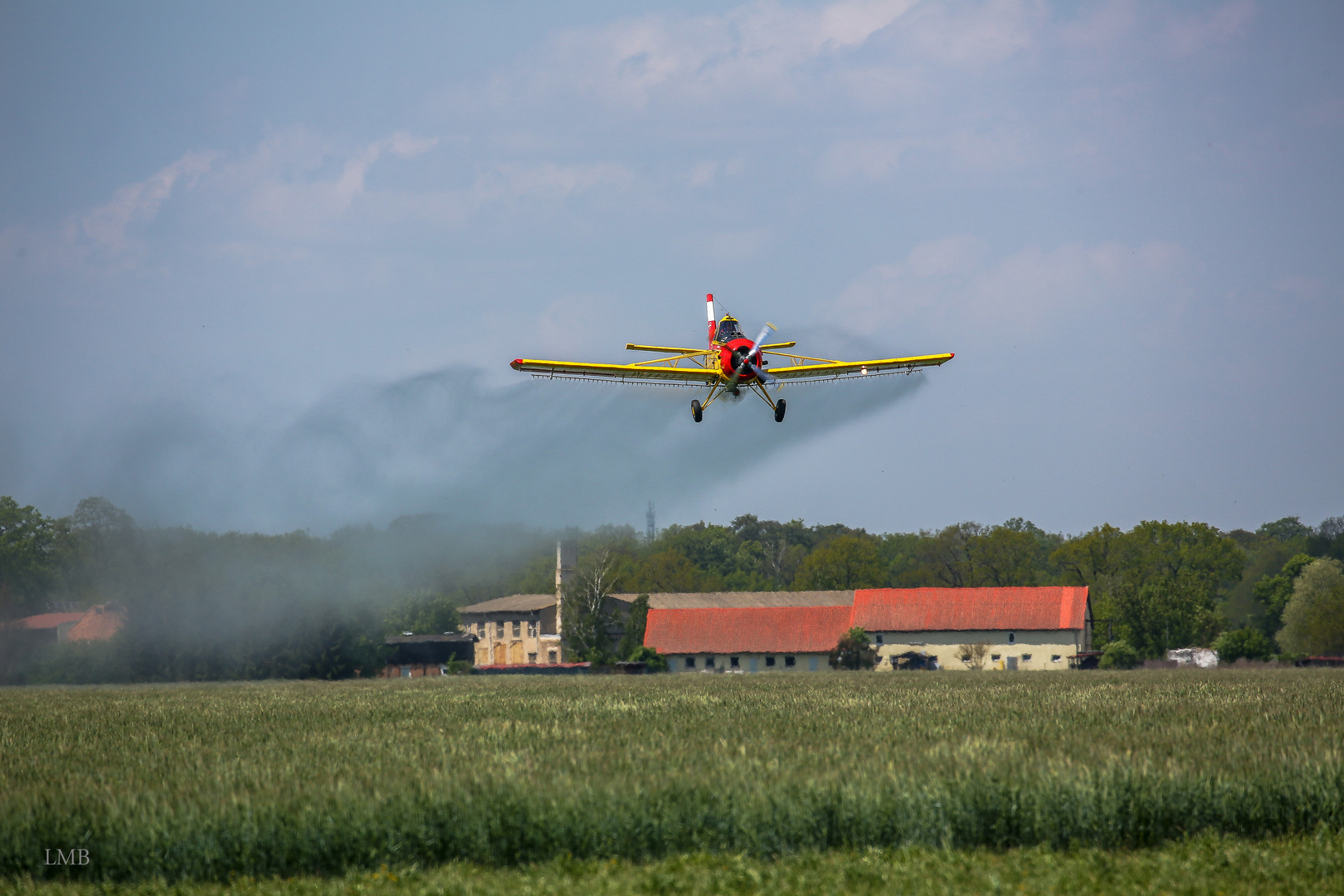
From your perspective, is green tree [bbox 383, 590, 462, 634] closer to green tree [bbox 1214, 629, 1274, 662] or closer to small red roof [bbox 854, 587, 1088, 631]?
small red roof [bbox 854, 587, 1088, 631]

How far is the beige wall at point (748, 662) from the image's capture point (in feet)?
345

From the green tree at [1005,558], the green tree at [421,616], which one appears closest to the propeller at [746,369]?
the green tree at [421,616]

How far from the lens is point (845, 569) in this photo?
154000 millimetres

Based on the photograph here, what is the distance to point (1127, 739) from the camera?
28.3m

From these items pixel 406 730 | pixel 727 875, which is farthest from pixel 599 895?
pixel 406 730

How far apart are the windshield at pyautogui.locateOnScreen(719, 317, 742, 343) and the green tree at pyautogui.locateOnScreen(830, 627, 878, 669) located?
66.0 metres

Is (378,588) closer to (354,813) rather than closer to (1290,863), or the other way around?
(354,813)

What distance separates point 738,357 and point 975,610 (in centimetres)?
7266

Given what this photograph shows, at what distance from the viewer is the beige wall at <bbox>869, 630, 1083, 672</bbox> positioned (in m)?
99.8

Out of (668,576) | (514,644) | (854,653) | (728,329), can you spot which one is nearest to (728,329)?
(728,329)

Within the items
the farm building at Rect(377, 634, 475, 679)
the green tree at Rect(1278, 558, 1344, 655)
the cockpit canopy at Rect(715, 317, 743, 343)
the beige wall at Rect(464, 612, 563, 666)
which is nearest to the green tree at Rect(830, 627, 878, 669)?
the beige wall at Rect(464, 612, 563, 666)

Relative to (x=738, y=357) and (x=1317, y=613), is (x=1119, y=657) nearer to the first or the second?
(x=1317, y=613)

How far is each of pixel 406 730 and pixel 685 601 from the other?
9243 centimetres

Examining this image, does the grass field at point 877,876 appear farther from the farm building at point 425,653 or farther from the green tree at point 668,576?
the green tree at point 668,576
